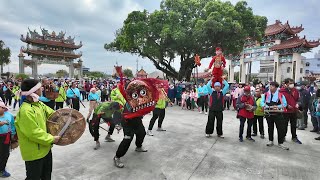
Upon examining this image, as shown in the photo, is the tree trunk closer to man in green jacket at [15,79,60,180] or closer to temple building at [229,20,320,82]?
temple building at [229,20,320,82]

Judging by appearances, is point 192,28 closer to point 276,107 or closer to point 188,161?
point 276,107

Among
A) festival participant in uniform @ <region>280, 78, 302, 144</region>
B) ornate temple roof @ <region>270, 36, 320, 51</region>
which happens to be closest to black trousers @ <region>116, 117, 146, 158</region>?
festival participant in uniform @ <region>280, 78, 302, 144</region>

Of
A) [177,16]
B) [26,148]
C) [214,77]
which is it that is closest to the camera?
[26,148]

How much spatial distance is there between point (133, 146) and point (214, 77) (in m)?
3.40

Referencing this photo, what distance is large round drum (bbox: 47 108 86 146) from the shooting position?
301 centimetres

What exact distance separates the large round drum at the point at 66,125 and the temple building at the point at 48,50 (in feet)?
156

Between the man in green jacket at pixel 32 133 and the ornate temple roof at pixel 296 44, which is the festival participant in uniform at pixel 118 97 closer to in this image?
the man in green jacket at pixel 32 133

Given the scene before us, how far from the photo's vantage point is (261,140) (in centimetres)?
674

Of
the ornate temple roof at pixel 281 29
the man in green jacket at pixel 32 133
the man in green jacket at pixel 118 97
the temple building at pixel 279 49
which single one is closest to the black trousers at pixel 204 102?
the man in green jacket at pixel 118 97

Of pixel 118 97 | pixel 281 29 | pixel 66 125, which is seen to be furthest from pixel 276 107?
pixel 281 29

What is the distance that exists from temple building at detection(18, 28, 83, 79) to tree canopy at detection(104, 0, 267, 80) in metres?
31.6

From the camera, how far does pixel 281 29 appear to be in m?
33.3

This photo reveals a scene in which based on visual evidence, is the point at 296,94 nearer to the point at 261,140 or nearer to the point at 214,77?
the point at 261,140

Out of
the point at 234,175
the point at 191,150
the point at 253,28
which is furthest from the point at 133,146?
the point at 253,28
